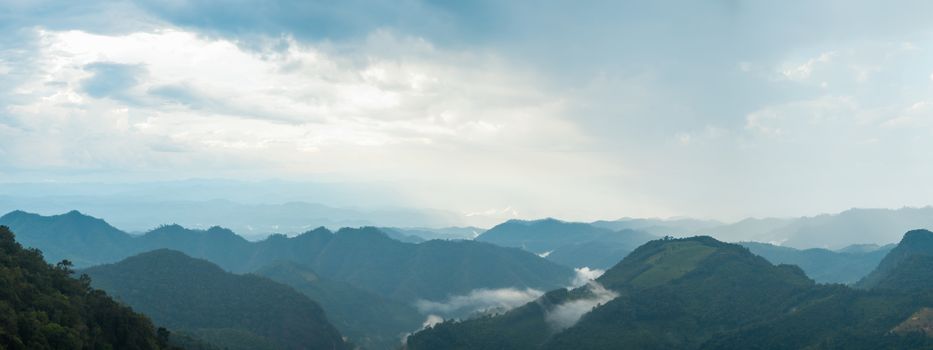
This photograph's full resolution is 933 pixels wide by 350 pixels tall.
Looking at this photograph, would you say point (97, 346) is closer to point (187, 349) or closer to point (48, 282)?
point (48, 282)

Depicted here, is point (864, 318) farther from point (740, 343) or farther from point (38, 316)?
point (38, 316)

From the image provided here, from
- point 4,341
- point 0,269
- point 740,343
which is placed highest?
point 0,269

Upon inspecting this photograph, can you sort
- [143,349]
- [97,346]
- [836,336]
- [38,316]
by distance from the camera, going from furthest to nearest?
1. [836,336]
2. [143,349]
3. [97,346]
4. [38,316]

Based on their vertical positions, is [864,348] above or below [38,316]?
below

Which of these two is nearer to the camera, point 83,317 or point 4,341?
point 4,341

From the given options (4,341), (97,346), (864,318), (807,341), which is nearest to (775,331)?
(807,341)

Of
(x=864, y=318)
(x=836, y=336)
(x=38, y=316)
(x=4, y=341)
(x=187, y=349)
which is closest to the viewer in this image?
(x=4, y=341)

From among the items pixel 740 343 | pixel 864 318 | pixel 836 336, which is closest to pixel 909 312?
pixel 864 318
